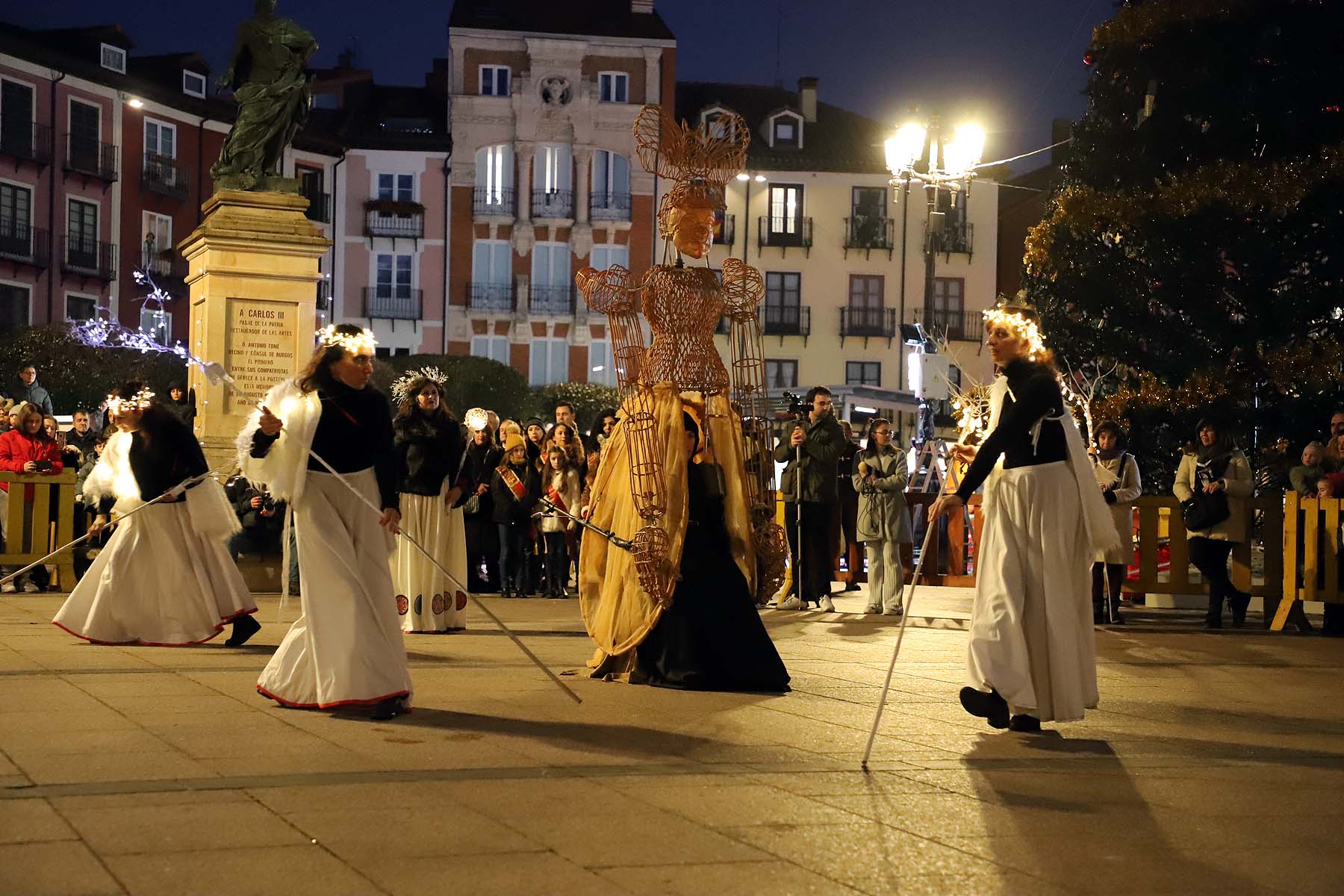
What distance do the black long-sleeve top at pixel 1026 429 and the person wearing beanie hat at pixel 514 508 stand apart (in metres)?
9.72

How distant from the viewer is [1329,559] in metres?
15.6

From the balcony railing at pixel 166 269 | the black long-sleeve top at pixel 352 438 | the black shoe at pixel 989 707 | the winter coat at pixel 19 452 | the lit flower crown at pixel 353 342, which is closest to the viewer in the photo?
the black shoe at pixel 989 707

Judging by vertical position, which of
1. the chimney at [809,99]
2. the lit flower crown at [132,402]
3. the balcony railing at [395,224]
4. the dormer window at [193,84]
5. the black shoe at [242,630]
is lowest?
the black shoe at [242,630]

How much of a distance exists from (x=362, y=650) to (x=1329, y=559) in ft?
33.1

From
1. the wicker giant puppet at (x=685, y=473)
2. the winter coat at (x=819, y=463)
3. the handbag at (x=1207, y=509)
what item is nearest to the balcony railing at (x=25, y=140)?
the winter coat at (x=819, y=463)

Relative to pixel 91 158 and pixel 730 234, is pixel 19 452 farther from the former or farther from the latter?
pixel 730 234

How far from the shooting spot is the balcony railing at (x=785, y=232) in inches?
2459

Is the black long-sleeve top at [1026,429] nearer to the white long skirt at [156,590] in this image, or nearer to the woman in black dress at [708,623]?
the woman in black dress at [708,623]

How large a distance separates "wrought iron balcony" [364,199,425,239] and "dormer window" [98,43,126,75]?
31.4ft

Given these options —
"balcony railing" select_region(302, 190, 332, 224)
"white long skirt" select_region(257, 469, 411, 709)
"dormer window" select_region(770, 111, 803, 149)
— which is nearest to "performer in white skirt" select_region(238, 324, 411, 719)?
"white long skirt" select_region(257, 469, 411, 709)

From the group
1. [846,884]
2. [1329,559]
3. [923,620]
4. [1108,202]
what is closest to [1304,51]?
[1108,202]

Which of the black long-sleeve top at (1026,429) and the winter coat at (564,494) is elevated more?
the black long-sleeve top at (1026,429)

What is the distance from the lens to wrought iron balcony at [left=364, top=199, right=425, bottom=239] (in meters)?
60.2

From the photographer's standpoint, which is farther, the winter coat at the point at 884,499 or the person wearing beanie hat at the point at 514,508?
the person wearing beanie hat at the point at 514,508
